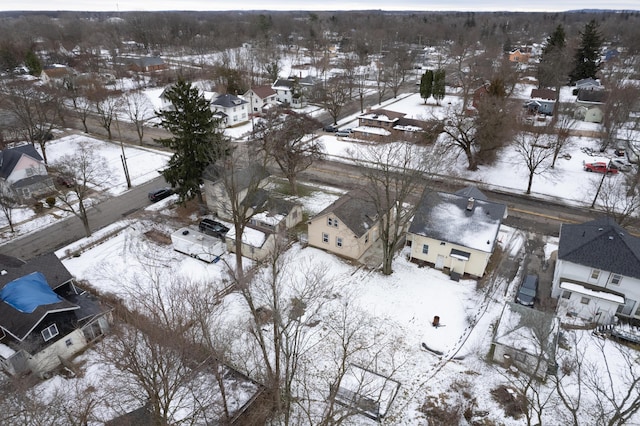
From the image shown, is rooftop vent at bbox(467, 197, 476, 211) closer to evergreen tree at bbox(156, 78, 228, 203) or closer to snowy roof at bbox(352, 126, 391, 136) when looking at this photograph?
evergreen tree at bbox(156, 78, 228, 203)

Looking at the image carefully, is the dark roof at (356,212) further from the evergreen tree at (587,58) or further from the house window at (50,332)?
the evergreen tree at (587,58)

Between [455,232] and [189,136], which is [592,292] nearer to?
[455,232]

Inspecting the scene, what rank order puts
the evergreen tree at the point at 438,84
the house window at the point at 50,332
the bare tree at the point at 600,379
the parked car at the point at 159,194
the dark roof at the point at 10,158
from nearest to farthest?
the bare tree at the point at 600,379
the house window at the point at 50,332
the parked car at the point at 159,194
the dark roof at the point at 10,158
the evergreen tree at the point at 438,84

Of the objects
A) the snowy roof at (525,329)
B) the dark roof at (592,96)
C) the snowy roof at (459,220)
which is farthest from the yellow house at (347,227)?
the dark roof at (592,96)

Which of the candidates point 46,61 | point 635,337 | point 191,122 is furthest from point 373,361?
point 46,61

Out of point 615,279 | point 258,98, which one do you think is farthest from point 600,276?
point 258,98
